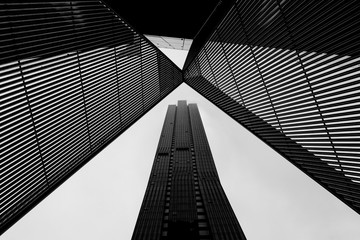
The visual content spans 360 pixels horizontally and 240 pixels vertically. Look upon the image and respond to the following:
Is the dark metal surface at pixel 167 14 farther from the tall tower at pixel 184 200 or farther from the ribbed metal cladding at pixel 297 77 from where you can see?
the tall tower at pixel 184 200

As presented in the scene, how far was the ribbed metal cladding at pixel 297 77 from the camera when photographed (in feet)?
28.6

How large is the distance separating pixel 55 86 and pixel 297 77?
1281cm

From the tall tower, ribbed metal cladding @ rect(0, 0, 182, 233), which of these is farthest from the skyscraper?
the tall tower

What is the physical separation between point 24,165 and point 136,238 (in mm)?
52457

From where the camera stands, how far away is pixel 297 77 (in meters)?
11.8

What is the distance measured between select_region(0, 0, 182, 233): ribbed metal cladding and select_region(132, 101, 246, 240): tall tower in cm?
4895

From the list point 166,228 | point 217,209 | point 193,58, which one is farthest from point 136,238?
point 193,58

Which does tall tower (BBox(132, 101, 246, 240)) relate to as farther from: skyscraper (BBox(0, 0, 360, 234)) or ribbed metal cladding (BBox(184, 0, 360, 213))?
skyscraper (BBox(0, 0, 360, 234))

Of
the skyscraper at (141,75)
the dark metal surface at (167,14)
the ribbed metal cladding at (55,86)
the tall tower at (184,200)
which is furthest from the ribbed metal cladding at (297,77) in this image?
the tall tower at (184,200)

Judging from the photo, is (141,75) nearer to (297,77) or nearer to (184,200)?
(297,77)

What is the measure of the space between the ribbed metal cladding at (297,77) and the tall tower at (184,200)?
45.9 metres

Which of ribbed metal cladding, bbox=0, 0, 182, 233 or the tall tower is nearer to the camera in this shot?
ribbed metal cladding, bbox=0, 0, 182, 233

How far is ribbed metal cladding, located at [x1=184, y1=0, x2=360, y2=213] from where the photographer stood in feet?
28.6

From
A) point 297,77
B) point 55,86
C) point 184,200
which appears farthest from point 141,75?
point 184,200
